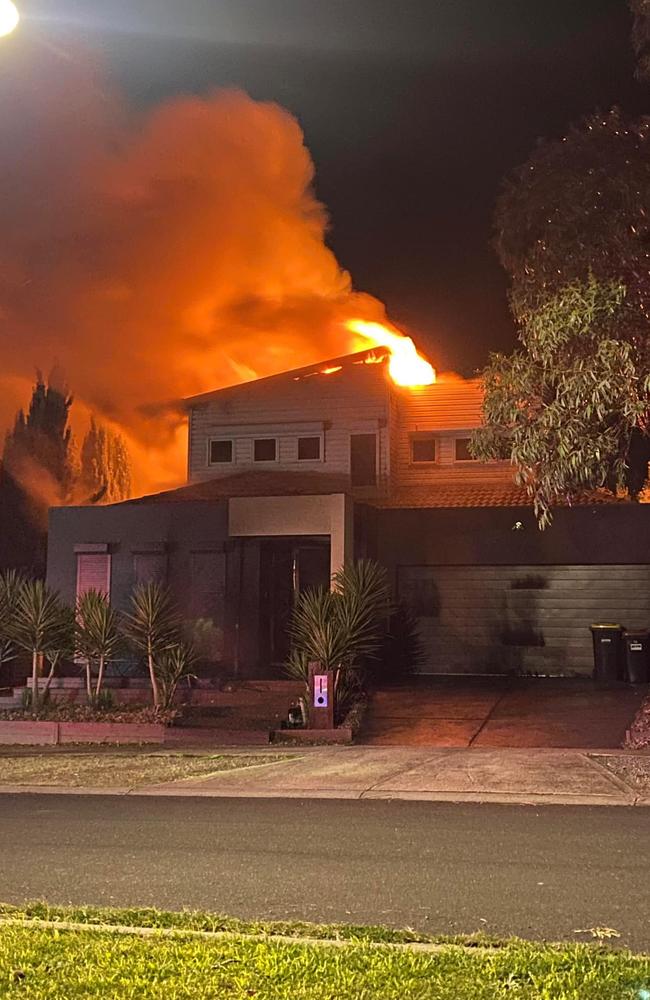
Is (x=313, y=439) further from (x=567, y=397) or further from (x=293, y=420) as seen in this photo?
(x=567, y=397)

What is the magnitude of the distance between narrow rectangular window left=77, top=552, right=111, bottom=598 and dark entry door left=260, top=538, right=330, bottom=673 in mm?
3399

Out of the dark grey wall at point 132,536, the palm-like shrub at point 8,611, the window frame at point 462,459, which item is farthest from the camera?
the window frame at point 462,459

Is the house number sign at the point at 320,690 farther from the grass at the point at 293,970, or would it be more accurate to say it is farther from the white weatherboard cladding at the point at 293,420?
the white weatherboard cladding at the point at 293,420

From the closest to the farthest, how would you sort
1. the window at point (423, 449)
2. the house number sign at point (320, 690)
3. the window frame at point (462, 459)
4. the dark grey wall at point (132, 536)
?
the house number sign at point (320, 690)
the dark grey wall at point (132, 536)
the window frame at point (462, 459)
the window at point (423, 449)

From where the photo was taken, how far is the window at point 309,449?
2452 centimetres

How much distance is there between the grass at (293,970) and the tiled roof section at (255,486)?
1561 centimetres

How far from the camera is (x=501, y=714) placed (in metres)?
15.6

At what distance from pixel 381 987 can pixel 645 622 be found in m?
17.0

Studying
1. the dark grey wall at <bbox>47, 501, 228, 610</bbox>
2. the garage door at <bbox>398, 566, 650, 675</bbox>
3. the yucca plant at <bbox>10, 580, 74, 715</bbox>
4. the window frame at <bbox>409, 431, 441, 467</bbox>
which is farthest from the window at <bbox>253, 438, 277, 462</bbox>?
the yucca plant at <bbox>10, 580, 74, 715</bbox>

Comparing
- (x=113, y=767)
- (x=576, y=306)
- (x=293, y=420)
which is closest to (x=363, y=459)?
(x=293, y=420)

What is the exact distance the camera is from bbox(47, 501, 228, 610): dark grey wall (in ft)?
64.7

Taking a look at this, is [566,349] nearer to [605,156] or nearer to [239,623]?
[605,156]

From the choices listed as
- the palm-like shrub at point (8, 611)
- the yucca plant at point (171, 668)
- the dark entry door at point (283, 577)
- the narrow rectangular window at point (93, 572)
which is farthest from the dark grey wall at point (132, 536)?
the yucca plant at point (171, 668)

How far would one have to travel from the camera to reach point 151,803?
31.7ft
